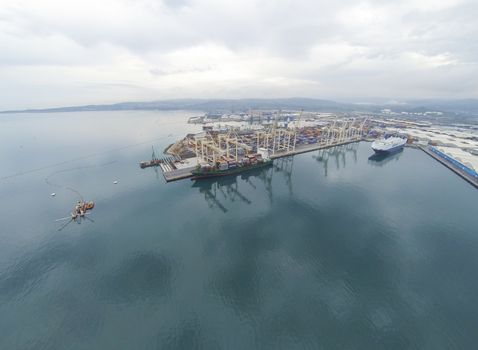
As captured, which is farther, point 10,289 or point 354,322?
point 10,289

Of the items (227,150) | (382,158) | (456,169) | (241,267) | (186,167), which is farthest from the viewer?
(382,158)

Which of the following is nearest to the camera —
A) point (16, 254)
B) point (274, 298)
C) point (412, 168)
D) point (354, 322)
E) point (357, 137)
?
point (354, 322)

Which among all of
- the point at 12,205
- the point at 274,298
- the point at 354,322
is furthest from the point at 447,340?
the point at 12,205

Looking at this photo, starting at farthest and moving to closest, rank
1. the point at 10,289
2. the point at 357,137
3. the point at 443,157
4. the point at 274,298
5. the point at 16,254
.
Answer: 1. the point at 357,137
2. the point at 443,157
3. the point at 16,254
4. the point at 10,289
5. the point at 274,298

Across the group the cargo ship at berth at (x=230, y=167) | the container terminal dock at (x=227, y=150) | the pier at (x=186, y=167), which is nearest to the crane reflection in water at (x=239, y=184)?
the cargo ship at berth at (x=230, y=167)

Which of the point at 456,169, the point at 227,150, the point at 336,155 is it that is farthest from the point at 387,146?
the point at 227,150

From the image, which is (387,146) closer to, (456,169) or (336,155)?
(336,155)

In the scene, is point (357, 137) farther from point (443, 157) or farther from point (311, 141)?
point (443, 157)
